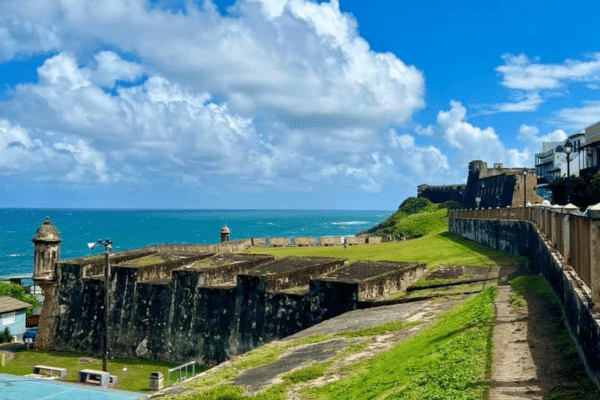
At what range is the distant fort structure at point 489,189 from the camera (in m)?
61.2

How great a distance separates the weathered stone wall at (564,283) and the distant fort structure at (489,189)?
2409 cm

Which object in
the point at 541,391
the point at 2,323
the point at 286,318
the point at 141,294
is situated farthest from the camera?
the point at 2,323

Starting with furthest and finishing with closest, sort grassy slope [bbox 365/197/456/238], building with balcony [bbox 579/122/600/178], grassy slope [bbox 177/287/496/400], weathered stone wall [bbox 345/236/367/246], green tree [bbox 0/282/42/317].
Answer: grassy slope [bbox 365/197/456/238] < building with balcony [bbox 579/122/600/178] < weathered stone wall [bbox 345/236/367/246] < green tree [bbox 0/282/42/317] < grassy slope [bbox 177/287/496/400]

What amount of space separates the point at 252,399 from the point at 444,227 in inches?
2342

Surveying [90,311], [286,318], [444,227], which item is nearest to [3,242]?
[444,227]

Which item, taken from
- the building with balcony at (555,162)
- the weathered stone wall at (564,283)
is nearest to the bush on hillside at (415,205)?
the building with balcony at (555,162)

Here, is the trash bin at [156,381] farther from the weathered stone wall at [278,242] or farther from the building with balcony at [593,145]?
the building with balcony at [593,145]

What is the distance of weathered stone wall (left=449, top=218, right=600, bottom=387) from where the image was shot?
265 inches

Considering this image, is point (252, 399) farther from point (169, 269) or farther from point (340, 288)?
point (169, 269)

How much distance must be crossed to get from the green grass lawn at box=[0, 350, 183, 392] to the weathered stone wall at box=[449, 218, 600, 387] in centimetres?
1378

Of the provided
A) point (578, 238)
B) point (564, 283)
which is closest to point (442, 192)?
point (564, 283)

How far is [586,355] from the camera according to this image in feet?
23.3

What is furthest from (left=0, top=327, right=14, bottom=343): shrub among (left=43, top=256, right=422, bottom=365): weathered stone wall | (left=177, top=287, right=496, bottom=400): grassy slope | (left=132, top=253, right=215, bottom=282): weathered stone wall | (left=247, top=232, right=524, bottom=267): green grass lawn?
(left=177, top=287, right=496, bottom=400): grassy slope

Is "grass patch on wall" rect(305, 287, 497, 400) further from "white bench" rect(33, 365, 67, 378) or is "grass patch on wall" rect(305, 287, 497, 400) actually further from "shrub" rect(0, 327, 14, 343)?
"shrub" rect(0, 327, 14, 343)
